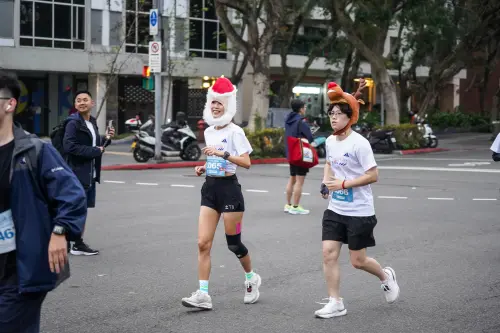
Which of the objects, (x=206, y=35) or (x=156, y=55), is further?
(x=206, y=35)

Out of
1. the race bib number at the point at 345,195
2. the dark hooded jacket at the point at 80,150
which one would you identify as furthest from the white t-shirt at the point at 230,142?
the dark hooded jacket at the point at 80,150

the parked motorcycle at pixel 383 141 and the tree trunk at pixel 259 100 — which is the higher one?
the tree trunk at pixel 259 100

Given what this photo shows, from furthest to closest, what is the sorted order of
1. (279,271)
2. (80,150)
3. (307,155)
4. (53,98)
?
(53,98), (307,155), (80,150), (279,271)

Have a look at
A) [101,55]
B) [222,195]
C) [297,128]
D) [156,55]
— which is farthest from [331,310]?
[101,55]

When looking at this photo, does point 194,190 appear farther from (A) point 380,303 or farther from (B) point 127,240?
(A) point 380,303

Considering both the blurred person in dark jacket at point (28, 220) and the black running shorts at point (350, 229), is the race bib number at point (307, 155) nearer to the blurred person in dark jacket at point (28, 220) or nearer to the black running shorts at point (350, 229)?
the black running shorts at point (350, 229)

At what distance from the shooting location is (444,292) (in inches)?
292

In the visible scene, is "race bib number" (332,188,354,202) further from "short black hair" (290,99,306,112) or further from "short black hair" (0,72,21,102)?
"short black hair" (290,99,306,112)

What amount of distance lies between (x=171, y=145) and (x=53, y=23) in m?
18.9

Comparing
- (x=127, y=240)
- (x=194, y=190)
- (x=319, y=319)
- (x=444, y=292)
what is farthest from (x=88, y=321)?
(x=194, y=190)

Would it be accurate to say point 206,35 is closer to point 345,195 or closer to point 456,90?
point 456,90

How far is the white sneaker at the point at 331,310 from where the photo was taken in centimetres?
645

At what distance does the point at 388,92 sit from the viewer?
31.2m

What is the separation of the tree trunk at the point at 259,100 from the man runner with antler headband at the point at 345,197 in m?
21.4
